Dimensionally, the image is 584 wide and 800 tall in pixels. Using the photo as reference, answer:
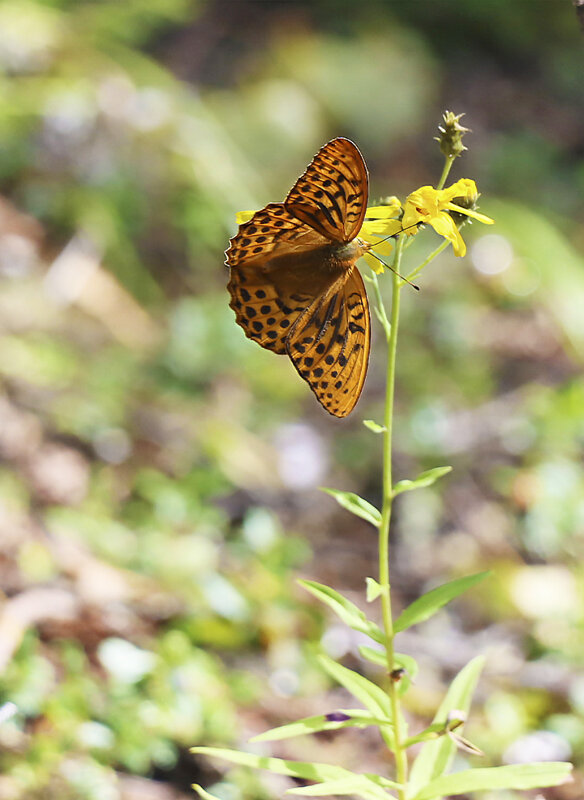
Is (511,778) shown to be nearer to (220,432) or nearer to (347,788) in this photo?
(347,788)

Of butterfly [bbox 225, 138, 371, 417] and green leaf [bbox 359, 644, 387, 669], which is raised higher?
butterfly [bbox 225, 138, 371, 417]

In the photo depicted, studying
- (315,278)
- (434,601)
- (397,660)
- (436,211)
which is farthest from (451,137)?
(397,660)

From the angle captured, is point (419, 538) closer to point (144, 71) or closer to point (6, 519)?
point (6, 519)

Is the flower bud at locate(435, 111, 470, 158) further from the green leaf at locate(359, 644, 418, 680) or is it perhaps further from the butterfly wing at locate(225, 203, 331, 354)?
the green leaf at locate(359, 644, 418, 680)

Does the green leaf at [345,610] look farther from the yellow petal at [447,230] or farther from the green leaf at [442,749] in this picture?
the yellow petal at [447,230]

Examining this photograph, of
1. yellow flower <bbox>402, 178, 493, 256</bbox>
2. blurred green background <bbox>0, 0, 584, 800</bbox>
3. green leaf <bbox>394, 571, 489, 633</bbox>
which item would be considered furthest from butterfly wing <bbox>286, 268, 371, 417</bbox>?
blurred green background <bbox>0, 0, 584, 800</bbox>

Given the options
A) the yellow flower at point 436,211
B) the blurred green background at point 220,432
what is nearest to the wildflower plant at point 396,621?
the yellow flower at point 436,211
